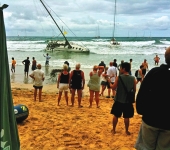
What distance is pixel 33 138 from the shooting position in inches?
207

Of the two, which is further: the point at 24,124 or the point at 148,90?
the point at 24,124

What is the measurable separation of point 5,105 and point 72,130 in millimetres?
3245

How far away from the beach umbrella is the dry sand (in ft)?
6.23

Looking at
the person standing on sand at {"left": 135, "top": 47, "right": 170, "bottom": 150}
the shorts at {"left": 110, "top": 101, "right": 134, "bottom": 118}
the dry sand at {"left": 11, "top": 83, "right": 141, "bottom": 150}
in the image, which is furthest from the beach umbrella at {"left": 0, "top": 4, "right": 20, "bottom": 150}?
the shorts at {"left": 110, "top": 101, "right": 134, "bottom": 118}

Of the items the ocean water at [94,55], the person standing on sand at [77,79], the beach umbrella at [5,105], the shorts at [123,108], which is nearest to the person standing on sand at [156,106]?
the beach umbrella at [5,105]

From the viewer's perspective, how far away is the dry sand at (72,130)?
4.94m

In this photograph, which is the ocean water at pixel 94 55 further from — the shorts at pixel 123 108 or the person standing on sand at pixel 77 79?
the shorts at pixel 123 108

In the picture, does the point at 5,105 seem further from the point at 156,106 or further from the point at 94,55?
the point at 94,55

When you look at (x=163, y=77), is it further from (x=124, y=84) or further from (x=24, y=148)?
(x=24, y=148)

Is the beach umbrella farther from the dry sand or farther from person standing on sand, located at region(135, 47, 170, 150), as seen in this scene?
the dry sand

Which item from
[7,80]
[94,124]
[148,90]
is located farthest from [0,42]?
[94,124]

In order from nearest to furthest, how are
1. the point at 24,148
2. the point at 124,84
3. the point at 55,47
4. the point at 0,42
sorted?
the point at 0,42 < the point at 24,148 < the point at 124,84 < the point at 55,47

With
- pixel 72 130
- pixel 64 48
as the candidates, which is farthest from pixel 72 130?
pixel 64 48

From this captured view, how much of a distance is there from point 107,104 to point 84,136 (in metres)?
3.85
